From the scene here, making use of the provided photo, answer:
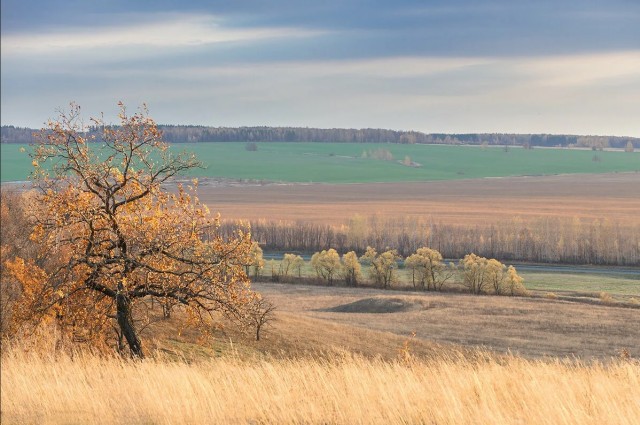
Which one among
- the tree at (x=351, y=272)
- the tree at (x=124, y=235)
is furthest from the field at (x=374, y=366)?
the tree at (x=351, y=272)

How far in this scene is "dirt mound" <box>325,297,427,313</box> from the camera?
76938 millimetres

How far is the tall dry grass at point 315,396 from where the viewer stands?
10.9m

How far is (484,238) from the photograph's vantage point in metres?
122

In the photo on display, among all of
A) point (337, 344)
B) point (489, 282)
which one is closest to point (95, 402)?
point (337, 344)

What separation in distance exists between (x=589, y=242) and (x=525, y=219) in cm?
2752

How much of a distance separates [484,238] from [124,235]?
105 meters

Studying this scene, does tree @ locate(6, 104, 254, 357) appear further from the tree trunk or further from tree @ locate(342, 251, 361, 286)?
tree @ locate(342, 251, 361, 286)

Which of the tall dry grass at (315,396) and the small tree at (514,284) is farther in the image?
the small tree at (514,284)

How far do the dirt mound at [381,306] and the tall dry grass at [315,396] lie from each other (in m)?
63.0

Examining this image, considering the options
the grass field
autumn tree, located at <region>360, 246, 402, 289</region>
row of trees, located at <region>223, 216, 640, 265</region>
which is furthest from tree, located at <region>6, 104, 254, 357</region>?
row of trees, located at <region>223, 216, 640, 265</region>

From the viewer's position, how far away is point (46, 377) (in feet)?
44.5

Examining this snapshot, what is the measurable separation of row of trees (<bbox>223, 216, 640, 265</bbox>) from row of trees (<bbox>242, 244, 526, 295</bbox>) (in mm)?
17343

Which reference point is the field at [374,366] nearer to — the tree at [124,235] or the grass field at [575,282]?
the grass field at [575,282]

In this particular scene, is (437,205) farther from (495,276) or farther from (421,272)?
(495,276)
